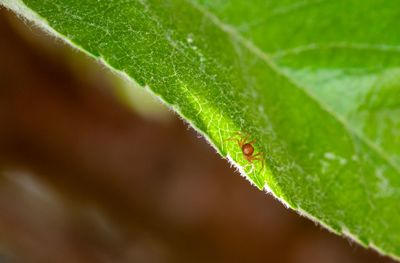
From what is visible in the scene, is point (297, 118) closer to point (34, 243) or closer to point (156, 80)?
point (156, 80)

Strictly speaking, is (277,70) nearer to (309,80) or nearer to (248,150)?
(309,80)

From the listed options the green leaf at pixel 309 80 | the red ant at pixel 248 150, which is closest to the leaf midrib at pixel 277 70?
the green leaf at pixel 309 80

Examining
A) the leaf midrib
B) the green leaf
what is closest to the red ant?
the green leaf

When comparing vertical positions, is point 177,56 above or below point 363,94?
below

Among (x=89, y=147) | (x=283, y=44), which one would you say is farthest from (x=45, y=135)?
(x=283, y=44)

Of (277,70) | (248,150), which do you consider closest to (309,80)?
(277,70)
